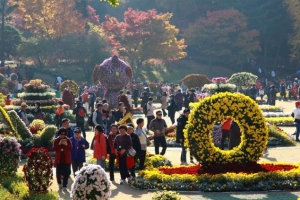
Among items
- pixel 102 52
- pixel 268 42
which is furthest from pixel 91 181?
pixel 268 42

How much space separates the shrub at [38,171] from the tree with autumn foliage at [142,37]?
1854 inches

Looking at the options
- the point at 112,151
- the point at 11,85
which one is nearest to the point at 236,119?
the point at 112,151

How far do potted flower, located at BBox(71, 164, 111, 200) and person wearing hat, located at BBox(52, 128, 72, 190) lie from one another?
3476 millimetres

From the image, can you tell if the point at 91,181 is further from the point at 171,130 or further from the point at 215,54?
the point at 215,54

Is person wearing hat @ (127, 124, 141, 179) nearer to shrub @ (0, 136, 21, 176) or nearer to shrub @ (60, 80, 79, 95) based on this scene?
shrub @ (0, 136, 21, 176)

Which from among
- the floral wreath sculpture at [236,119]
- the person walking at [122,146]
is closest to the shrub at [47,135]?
the person walking at [122,146]

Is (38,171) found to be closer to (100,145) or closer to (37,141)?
(100,145)

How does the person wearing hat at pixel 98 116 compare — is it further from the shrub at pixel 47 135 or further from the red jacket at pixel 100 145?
the red jacket at pixel 100 145

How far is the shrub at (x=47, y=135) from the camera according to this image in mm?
20234

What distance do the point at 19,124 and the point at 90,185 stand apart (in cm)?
990

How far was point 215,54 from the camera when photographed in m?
65.6

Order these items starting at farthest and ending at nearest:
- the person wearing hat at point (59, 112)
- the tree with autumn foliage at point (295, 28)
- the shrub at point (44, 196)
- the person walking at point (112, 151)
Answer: the tree with autumn foliage at point (295, 28) → the person wearing hat at point (59, 112) → the person walking at point (112, 151) → the shrub at point (44, 196)

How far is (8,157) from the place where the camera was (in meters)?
15.5

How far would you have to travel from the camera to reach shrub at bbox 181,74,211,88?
4697 cm
